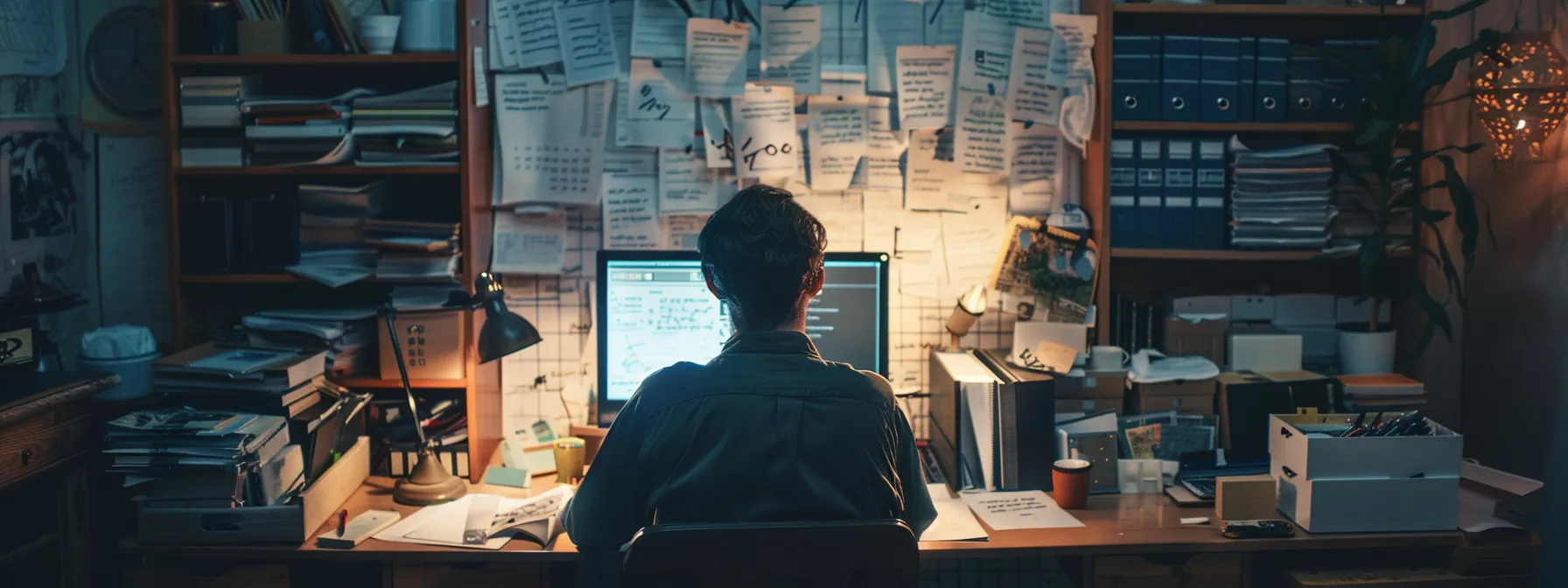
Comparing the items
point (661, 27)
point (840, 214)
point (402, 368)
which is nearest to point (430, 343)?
point (402, 368)

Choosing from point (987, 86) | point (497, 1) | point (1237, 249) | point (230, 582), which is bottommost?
point (230, 582)

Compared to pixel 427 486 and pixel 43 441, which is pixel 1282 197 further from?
pixel 43 441

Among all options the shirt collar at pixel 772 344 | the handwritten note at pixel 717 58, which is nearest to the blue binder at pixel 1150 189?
the handwritten note at pixel 717 58

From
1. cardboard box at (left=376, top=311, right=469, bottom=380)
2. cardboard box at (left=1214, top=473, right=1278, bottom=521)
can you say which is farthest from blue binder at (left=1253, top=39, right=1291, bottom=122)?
cardboard box at (left=376, top=311, right=469, bottom=380)

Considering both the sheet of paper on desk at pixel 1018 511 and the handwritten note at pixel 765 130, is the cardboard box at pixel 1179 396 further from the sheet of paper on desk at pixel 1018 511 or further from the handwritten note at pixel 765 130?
the handwritten note at pixel 765 130

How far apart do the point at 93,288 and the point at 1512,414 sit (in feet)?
11.4

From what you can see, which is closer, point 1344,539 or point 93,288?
point 1344,539

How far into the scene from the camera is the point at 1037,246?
2.85m

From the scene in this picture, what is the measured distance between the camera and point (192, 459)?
2262 mm

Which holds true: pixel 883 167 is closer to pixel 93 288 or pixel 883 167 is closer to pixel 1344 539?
pixel 1344 539

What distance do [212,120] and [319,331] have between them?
54 cm

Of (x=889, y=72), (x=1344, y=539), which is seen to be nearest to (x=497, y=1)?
(x=889, y=72)

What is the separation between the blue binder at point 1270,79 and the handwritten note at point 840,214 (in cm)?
98

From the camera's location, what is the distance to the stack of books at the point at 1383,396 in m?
2.72
